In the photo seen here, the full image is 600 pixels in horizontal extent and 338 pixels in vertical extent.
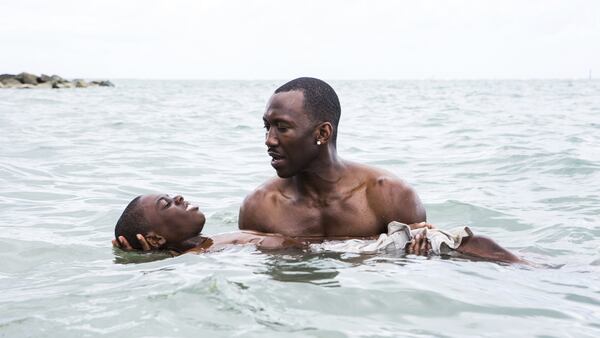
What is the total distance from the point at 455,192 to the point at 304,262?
440 centimetres

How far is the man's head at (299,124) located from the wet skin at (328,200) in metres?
0.01

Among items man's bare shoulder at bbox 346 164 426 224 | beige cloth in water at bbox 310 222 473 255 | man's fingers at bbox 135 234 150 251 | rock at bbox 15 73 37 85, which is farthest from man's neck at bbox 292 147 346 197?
rock at bbox 15 73 37 85

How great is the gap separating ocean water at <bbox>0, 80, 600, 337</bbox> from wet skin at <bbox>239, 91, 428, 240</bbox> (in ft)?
1.52

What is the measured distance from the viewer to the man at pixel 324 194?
5336 millimetres

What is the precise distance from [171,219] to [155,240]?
0.62 ft

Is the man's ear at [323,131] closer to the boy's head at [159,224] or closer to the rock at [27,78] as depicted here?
the boy's head at [159,224]

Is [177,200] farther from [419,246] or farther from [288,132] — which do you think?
[419,246]

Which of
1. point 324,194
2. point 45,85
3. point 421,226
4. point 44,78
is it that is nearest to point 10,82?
point 45,85

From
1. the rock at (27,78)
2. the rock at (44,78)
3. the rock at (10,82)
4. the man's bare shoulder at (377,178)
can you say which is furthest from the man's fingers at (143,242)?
the rock at (44,78)

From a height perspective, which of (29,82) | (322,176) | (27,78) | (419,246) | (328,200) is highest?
(322,176)

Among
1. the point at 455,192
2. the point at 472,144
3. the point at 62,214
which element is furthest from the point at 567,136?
the point at 62,214

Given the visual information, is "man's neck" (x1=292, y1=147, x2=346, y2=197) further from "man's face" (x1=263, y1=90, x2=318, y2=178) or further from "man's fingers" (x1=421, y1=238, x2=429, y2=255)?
"man's fingers" (x1=421, y1=238, x2=429, y2=255)

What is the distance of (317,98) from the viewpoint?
210 inches

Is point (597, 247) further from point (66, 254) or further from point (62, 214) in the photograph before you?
point (62, 214)
